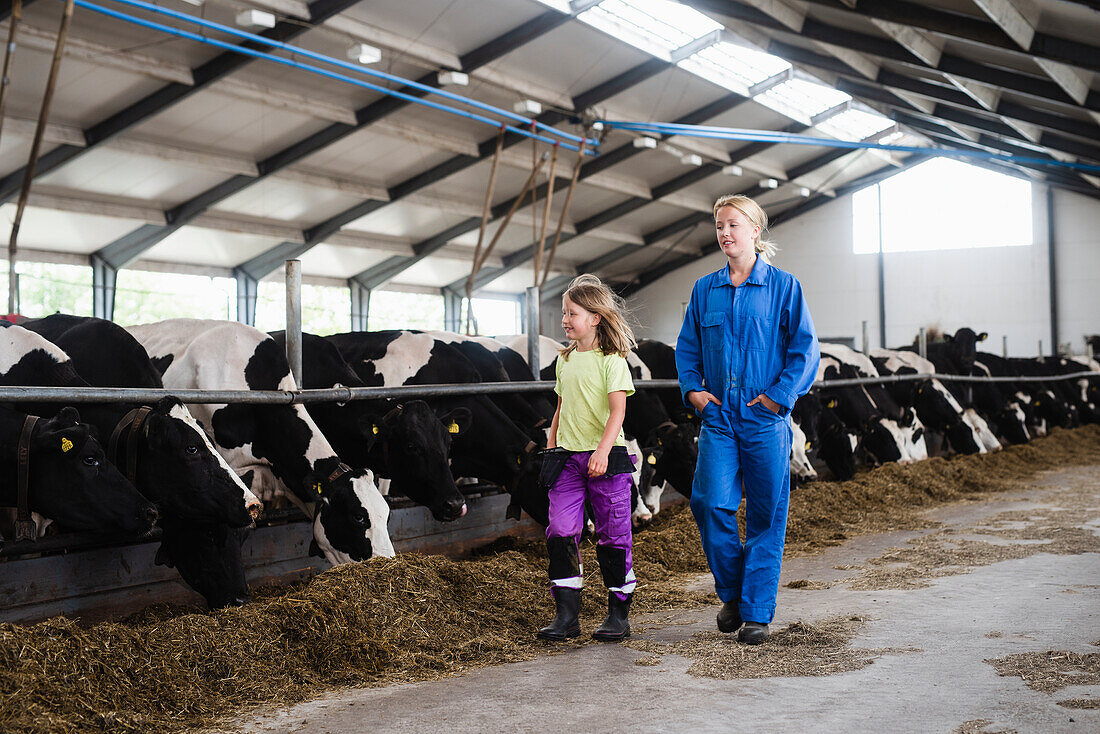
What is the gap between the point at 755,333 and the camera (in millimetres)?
4148

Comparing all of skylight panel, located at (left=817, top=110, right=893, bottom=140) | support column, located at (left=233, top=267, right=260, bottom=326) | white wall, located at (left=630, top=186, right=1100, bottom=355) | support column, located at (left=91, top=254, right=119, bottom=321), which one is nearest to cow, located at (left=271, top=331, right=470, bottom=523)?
support column, located at (left=91, top=254, right=119, bottom=321)

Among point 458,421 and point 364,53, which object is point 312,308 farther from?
point 458,421

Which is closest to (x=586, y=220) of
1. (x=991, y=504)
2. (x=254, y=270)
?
(x=254, y=270)

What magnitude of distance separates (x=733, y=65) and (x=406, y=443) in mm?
14846

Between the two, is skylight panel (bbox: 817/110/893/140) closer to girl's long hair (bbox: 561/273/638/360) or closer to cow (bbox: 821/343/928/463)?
cow (bbox: 821/343/928/463)

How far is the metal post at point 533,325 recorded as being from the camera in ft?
23.3

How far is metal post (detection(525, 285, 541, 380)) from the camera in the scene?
7.10 m

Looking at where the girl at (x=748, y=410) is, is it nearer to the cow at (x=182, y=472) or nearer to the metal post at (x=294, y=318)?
the cow at (x=182, y=472)

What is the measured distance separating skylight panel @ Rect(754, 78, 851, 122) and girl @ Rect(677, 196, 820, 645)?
1647 cm

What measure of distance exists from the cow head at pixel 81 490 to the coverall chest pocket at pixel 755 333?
2.47 meters

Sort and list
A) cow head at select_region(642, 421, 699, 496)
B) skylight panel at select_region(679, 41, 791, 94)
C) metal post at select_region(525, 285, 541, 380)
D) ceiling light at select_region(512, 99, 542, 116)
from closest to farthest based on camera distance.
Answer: metal post at select_region(525, 285, 541, 380)
cow head at select_region(642, 421, 699, 496)
ceiling light at select_region(512, 99, 542, 116)
skylight panel at select_region(679, 41, 791, 94)

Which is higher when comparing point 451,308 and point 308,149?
point 308,149

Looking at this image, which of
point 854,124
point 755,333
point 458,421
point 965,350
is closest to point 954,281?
point 854,124

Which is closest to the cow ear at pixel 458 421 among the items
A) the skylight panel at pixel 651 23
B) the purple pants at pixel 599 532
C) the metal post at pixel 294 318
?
the metal post at pixel 294 318
